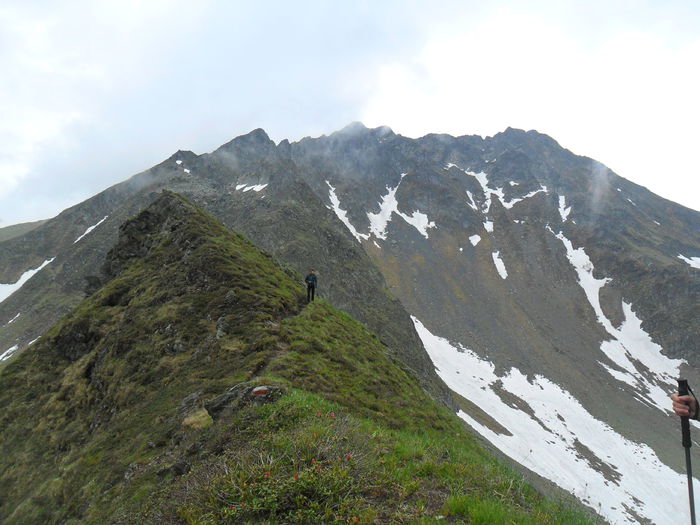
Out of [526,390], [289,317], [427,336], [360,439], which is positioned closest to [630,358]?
[526,390]

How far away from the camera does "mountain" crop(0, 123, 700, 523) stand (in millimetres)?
70000

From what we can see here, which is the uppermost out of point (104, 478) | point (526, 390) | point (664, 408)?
point (104, 478)

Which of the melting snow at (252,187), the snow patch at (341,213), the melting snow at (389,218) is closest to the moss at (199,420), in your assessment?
the melting snow at (252,187)

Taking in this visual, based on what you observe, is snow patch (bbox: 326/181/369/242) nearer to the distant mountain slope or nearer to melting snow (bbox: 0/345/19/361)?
the distant mountain slope

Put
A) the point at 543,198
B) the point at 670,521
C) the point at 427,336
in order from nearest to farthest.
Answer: the point at 670,521
the point at 427,336
the point at 543,198

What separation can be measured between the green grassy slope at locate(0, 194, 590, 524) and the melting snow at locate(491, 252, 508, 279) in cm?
12928

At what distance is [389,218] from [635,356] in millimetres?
98078

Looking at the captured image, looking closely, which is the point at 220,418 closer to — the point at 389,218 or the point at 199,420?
the point at 199,420

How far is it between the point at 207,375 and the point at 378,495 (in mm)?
10693

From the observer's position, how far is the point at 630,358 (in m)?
117

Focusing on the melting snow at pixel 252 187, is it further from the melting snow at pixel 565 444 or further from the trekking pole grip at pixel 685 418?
the trekking pole grip at pixel 685 418

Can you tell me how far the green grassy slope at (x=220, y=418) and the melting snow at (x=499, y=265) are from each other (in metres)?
129

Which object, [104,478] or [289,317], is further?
[289,317]

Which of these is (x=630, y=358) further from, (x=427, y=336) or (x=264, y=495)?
(x=264, y=495)
